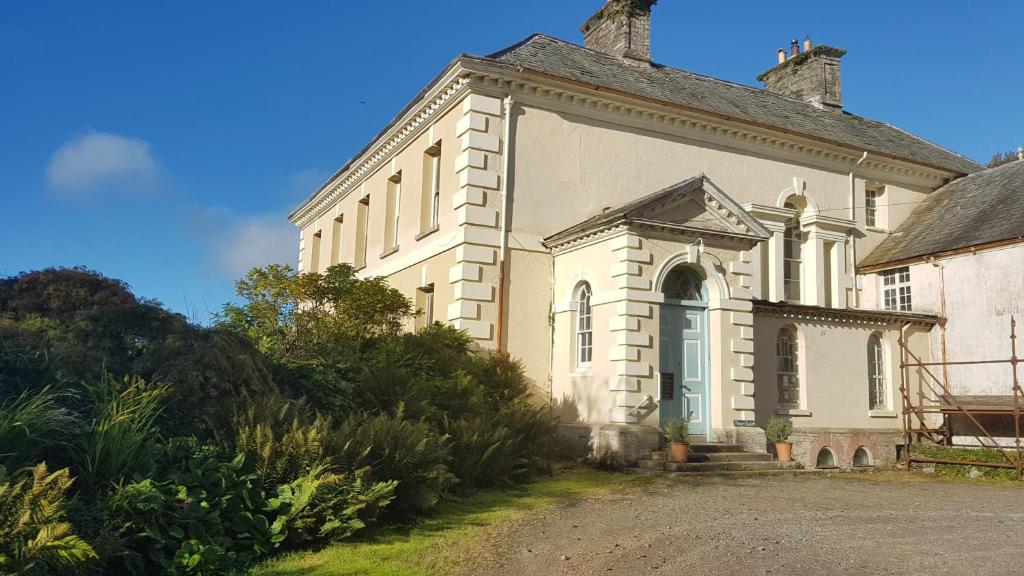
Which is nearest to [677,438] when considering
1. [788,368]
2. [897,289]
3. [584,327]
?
[584,327]

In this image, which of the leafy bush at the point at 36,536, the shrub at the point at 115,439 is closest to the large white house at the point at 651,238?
the shrub at the point at 115,439

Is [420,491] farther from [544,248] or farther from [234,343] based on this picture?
[544,248]

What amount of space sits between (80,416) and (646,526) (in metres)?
5.56

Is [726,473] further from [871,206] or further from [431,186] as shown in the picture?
[871,206]

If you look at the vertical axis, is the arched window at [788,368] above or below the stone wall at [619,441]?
above

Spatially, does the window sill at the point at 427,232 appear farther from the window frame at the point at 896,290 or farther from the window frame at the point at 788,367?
the window frame at the point at 896,290

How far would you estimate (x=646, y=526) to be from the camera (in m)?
8.04

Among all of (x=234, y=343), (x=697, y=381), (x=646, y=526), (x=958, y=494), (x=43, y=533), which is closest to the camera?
(x=43, y=533)

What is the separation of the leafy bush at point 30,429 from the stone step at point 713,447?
950cm

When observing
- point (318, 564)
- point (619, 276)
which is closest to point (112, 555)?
point (318, 564)

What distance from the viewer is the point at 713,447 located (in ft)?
45.1

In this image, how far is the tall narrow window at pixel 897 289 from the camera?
19.2 metres

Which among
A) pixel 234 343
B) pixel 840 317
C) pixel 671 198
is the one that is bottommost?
pixel 234 343

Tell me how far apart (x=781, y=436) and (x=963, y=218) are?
825cm
